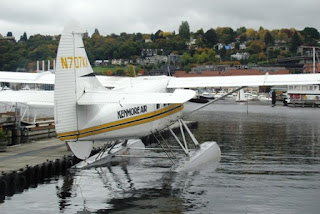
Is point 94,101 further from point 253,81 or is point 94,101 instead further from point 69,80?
point 253,81

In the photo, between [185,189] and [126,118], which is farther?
[126,118]

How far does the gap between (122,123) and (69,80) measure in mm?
2209

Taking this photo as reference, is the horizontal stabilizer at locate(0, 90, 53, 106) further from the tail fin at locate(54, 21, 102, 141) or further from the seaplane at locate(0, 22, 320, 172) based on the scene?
the tail fin at locate(54, 21, 102, 141)

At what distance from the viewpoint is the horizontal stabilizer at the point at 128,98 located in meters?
14.0

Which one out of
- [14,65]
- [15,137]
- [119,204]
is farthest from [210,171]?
[14,65]

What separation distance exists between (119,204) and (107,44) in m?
166

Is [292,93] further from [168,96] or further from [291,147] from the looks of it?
[168,96]

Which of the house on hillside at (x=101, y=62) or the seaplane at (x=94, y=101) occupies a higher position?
the house on hillside at (x=101, y=62)

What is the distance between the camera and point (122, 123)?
15.7 metres

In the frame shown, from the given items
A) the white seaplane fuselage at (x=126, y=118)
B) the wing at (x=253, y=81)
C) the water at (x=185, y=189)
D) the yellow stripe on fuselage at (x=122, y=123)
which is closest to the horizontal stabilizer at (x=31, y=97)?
the white seaplane fuselage at (x=126, y=118)

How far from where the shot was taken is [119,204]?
45.8ft

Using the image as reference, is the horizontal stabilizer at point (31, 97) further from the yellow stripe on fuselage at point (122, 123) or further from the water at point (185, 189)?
the water at point (185, 189)

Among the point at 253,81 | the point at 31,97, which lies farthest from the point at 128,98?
the point at 253,81

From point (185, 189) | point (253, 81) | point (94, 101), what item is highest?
point (253, 81)
